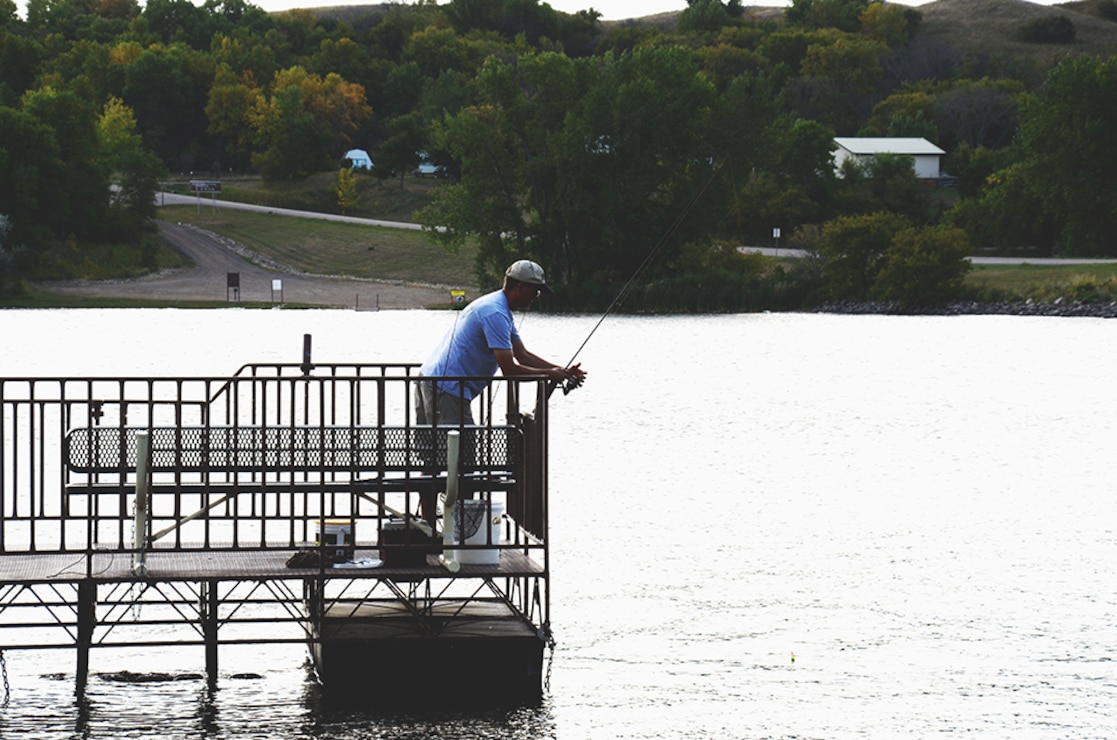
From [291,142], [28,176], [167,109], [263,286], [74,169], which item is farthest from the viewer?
[167,109]

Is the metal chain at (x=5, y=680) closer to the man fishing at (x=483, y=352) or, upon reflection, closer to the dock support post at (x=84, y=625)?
the dock support post at (x=84, y=625)

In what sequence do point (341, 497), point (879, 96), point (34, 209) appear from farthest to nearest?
point (879, 96)
point (34, 209)
point (341, 497)

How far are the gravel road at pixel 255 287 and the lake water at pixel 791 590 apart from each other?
51563mm

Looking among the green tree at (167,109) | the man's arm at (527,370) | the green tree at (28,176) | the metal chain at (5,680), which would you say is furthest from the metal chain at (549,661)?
the green tree at (167,109)

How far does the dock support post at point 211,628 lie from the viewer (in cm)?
1126

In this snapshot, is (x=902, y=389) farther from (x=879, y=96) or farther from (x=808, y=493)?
(x=879, y=96)

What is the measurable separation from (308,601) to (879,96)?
154548mm

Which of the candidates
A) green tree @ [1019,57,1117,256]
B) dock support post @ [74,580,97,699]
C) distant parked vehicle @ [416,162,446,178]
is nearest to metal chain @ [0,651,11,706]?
dock support post @ [74,580,97,699]

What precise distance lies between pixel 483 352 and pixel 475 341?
0.34 feet

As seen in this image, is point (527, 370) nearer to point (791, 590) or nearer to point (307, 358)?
point (307, 358)

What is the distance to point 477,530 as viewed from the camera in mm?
11062

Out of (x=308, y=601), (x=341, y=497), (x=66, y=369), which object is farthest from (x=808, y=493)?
(x=66, y=369)

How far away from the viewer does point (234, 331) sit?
68375 millimetres

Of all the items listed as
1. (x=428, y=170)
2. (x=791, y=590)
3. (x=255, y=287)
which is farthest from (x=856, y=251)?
(x=791, y=590)
